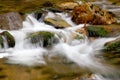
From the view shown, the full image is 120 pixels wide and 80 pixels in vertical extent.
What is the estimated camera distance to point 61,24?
13742mm

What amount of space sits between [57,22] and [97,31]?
1968 millimetres

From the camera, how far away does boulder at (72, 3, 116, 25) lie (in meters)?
14.2

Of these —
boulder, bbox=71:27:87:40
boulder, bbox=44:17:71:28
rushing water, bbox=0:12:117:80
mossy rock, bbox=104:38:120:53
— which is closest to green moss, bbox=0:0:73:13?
boulder, bbox=44:17:71:28

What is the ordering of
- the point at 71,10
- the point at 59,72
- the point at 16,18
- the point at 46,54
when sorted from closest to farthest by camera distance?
the point at 59,72 → the point at 46,54 → the point at 16,18 → the point at 71,10

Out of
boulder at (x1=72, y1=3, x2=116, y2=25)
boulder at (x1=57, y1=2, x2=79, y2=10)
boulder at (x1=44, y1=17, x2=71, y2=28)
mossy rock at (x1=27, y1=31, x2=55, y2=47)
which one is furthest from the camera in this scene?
boulder at (x1=57, y1=2, x2=79, y2=10)

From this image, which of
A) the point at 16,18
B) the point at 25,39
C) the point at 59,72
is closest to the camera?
the point at 59,72

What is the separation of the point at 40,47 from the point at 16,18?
2292 millimetres

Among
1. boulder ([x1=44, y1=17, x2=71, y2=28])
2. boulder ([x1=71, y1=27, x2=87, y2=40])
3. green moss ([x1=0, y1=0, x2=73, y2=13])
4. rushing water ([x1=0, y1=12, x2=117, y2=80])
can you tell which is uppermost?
green moss ([x1=0, y1=0, x2=73, y2=13])

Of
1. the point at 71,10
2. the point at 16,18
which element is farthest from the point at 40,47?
the point at 71,10

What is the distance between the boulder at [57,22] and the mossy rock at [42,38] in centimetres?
163

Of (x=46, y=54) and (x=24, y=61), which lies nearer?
(x=24, y=61)

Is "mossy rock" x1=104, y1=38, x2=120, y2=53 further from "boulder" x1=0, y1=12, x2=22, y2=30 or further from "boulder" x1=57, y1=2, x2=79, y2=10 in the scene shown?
"boulder" x1=57, y1=2, x2=79, y2=10

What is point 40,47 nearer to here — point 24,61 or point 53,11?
point 24,61

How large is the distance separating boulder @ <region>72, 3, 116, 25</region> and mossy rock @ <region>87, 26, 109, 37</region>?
114 centimetres
